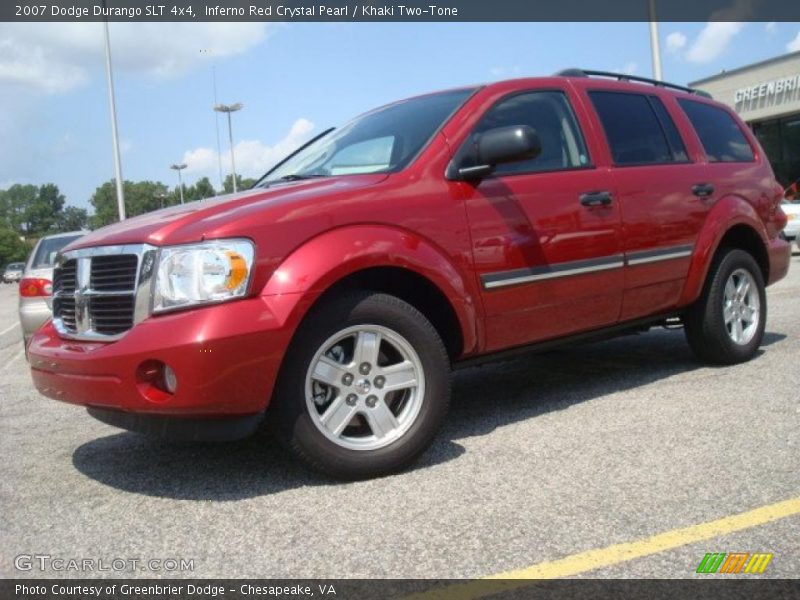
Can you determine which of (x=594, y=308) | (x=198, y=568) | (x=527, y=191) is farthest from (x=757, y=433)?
(x=198, y=568)

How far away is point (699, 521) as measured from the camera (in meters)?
2.74

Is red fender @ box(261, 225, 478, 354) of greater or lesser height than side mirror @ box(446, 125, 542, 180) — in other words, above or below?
below

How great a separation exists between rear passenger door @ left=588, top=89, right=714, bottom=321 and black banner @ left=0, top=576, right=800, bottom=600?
2451mm

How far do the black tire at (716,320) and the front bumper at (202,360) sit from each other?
319 cm

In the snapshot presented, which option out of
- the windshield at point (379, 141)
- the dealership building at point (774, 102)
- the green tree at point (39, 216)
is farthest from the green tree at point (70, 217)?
the windshield at point (379, 141)

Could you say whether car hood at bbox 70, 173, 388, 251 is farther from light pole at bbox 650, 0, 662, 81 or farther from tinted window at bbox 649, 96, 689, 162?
light pole at bbox 650, 0, 662, 81

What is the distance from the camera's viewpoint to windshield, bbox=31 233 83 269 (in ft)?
25.7

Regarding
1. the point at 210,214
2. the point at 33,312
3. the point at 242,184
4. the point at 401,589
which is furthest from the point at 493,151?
the point at 33,312

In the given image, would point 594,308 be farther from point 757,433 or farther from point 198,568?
point 198,568

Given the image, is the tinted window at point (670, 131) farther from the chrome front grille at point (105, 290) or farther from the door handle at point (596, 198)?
the chrome front grille at point (105, 290)

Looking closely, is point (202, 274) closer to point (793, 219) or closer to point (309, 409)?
point (309, 409)

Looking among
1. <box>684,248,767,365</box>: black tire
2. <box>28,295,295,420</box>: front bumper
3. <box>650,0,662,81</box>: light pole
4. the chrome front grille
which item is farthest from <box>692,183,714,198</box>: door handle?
<box>650,0,662,81</box>: light pole

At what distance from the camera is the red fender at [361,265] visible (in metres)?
3.18

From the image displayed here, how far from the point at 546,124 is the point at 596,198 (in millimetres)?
512
